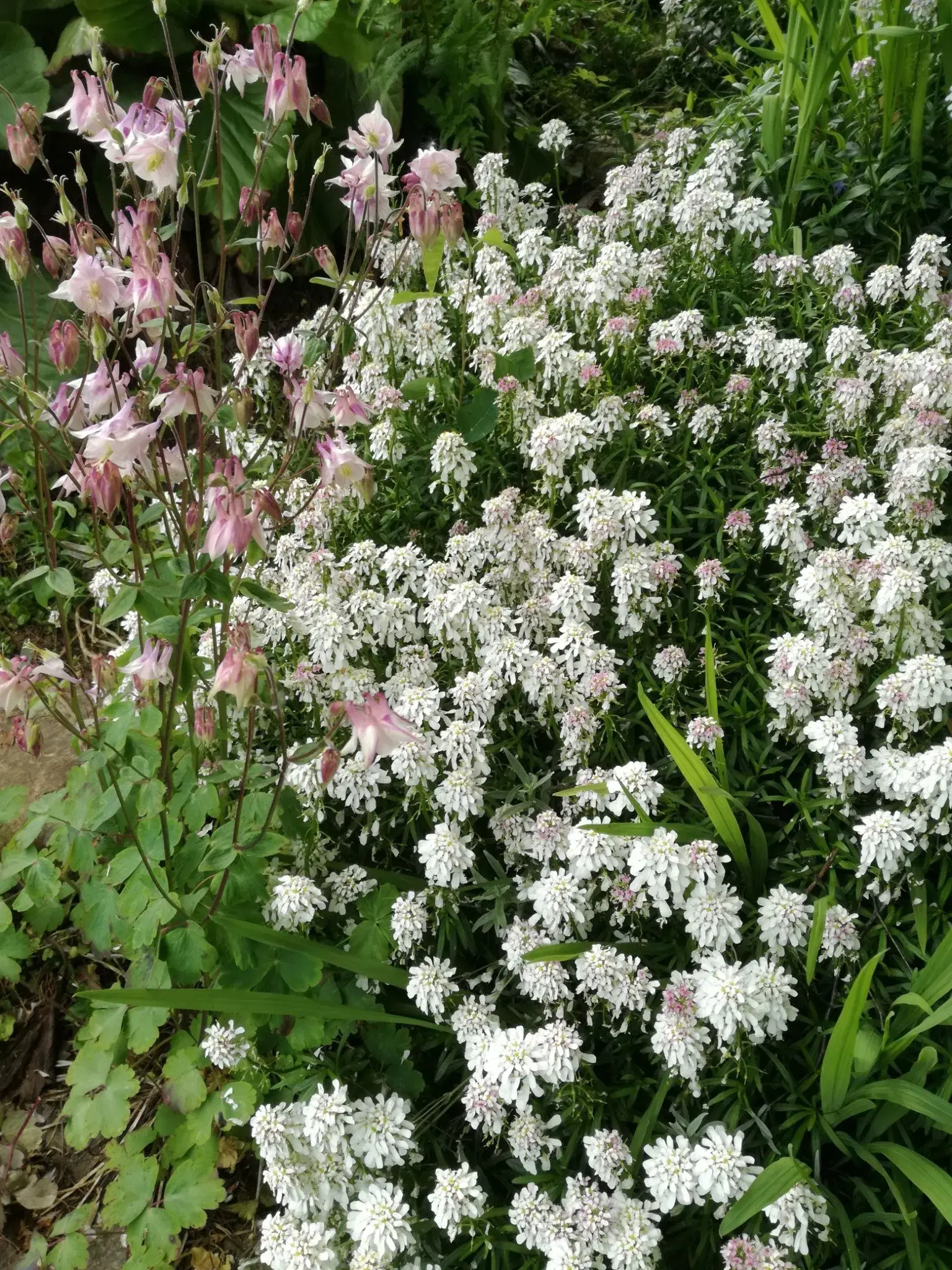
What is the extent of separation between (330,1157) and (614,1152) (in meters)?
0.53

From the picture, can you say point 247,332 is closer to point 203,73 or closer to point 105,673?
point 203,73

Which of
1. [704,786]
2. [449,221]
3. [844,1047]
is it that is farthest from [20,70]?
[844,1047]

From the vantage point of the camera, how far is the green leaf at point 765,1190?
160 cm

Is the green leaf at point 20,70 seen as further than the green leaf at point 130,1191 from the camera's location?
Yes

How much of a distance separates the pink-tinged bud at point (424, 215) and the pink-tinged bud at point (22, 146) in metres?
0.66

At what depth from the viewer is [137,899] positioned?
1.97 metres

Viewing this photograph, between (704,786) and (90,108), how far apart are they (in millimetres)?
1601

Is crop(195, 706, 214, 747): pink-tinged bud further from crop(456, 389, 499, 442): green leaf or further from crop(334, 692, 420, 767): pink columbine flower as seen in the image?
crop(456, 389, 499, 442): green leaf

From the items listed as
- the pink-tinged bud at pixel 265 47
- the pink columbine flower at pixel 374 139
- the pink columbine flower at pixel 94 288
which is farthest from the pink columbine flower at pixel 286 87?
the pink columbine flower at pixel 94 288

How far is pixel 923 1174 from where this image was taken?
1664mm

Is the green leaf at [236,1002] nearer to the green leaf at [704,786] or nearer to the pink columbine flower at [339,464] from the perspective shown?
the green leaf at [704,786]

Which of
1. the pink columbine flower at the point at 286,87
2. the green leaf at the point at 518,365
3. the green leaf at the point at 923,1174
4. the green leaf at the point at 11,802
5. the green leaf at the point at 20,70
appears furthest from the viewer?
the green leaf at the point at 20,70

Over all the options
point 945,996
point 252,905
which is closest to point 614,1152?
point 945,996

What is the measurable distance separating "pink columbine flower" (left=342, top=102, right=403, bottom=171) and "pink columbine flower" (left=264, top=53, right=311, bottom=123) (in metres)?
0.14
